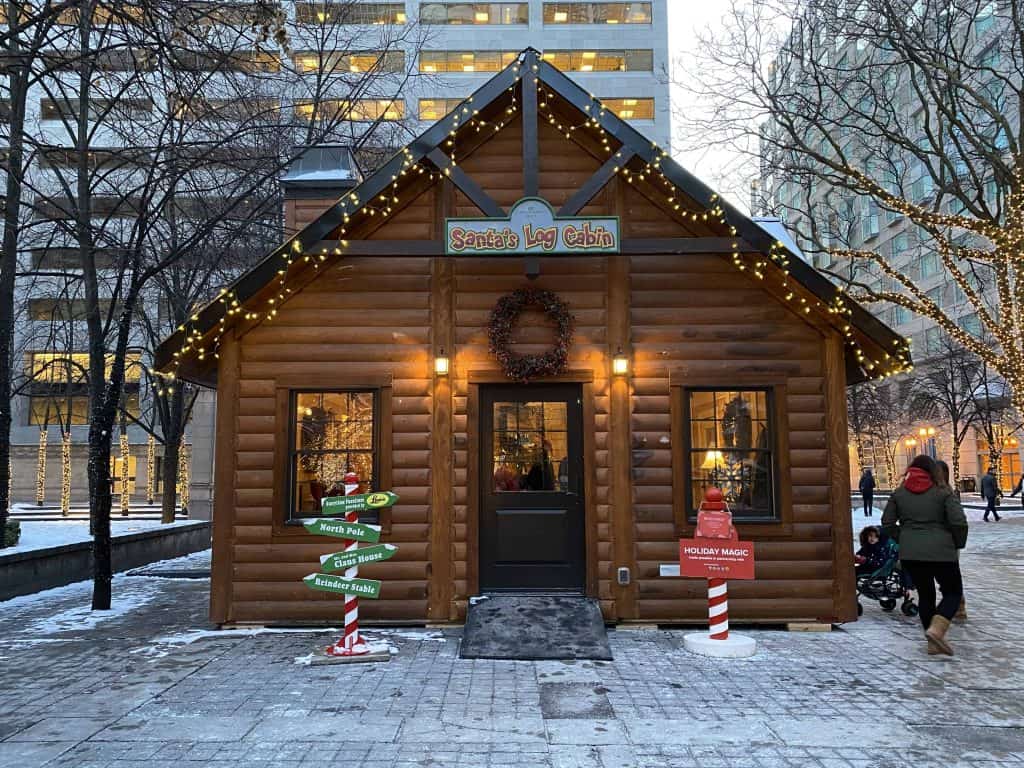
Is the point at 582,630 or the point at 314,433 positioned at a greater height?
the point at 314,433

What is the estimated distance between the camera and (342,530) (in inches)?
282

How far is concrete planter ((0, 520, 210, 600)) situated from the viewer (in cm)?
1041

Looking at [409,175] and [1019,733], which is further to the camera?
[409,175]

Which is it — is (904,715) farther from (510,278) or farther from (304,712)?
(510,278)

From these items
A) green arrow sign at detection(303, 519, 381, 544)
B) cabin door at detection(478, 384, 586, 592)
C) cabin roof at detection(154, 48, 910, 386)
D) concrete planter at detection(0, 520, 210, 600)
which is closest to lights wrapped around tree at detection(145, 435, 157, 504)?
concrete planter at detection(0, 520, 210, 600)

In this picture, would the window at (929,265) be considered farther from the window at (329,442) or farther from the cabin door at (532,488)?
the window at (329,442)

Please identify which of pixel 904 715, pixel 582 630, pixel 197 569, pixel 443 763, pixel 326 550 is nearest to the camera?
pixel 443 763

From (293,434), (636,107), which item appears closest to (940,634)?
(293,434)

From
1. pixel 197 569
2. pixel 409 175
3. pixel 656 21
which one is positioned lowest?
pixel 197 569

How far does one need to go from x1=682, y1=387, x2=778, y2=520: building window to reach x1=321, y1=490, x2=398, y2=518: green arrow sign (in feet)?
10.7

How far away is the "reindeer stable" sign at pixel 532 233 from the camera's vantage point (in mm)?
7723

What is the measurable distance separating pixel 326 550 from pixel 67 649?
258cm

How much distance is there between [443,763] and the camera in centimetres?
440

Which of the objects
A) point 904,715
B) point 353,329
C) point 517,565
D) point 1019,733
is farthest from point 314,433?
point 1019,733
